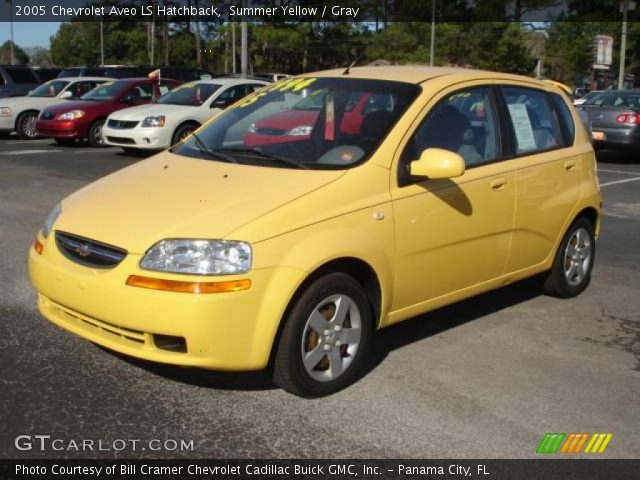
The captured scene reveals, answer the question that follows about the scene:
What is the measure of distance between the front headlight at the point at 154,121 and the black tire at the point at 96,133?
9.08 ft

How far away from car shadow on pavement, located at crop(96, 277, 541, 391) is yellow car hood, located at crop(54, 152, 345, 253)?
2.70 feet

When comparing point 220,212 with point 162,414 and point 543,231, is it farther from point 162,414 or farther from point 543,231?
point 543,231

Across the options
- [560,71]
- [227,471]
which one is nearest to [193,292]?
[227,471]

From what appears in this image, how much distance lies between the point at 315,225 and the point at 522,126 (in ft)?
6.91

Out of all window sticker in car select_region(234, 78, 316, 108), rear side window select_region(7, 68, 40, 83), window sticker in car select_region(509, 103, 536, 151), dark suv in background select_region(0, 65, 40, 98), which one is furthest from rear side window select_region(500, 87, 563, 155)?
rear side window select_region(7, 68, 40, 83)

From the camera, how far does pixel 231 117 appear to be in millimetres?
5180

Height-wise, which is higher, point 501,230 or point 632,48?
point 632,48

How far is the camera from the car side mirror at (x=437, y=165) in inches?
164

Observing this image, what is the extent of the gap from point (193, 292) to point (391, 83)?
1.97m

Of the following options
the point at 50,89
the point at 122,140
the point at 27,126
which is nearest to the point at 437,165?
the point at 122,140

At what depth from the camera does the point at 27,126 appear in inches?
713

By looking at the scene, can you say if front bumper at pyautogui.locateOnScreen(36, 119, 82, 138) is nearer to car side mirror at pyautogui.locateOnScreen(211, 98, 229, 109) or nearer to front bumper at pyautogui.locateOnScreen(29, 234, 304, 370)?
car side mirror at pyautogui.locateOnScreen(211, 98, 229, 109)

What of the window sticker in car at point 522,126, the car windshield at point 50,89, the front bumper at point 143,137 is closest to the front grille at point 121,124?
the front bumper at point 143,137

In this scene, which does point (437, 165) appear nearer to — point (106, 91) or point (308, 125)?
point (308, 125)
